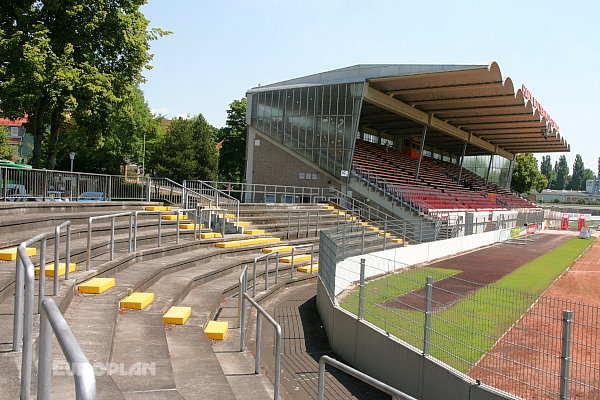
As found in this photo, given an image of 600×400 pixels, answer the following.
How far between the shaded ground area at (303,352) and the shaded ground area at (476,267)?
62.7 inches

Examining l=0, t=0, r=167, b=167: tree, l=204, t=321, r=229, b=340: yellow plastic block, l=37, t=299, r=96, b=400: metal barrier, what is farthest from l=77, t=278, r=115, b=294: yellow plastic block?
l=0, t=0, r=167, b=167: tree

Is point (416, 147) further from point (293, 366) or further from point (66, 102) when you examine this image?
point (293, 366)

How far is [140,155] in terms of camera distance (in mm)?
55688

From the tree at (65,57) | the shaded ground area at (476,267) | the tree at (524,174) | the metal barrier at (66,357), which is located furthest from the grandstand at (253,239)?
the tree at (524,174)

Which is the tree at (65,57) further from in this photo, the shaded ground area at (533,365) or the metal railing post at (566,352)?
the metal railing post at (566,352)

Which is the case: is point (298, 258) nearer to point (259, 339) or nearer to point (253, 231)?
point (253, 231)

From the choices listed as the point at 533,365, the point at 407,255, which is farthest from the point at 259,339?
the point at 407,255

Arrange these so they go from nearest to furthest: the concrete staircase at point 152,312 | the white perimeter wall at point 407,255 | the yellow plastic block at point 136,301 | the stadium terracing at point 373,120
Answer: the concrete staircase at point 152,312 < the yellow plastic block at point 136,301 < the white perimeter wall at point 407,255 < the stadium terracing at point 373,120

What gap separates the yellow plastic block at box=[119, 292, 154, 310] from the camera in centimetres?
752

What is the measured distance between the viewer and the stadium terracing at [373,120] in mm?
29016

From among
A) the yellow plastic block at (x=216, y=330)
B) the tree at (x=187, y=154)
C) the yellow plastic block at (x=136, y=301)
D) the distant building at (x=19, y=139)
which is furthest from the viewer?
the distant building at (x=19, y=139)

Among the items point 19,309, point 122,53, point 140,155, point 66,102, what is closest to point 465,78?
point 122,53

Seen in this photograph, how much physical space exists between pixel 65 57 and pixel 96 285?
16.2m

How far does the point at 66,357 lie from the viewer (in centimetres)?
187
